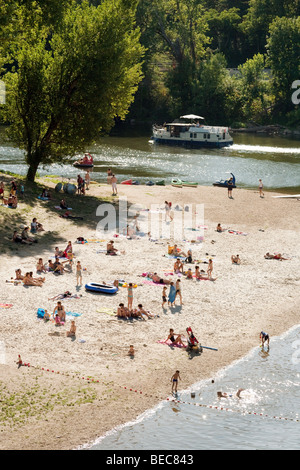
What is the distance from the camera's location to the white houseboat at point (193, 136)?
88812mm

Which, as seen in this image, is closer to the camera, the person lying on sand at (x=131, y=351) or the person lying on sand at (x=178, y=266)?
the person lying on sand at (x=131, y=351)

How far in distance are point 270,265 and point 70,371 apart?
16.8 meters

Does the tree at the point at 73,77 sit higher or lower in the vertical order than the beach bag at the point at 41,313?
higher

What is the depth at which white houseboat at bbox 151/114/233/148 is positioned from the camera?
8881 centimetres

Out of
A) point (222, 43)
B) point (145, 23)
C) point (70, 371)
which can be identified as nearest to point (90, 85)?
point (70, 371)

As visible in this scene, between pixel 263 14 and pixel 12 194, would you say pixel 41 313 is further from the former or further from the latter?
pixel 263 14

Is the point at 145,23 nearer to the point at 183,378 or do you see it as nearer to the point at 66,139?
the point at 66,139

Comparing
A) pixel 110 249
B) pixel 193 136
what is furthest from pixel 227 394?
pixel 193 136

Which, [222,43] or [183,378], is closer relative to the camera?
[183,378]

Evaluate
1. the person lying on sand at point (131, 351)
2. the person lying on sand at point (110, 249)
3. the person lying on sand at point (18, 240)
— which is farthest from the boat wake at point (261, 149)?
the person lying on sand at point (131, 351)

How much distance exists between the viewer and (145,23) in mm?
104562

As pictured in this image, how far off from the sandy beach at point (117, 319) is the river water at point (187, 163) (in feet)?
57.5

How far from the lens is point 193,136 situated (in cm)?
8975

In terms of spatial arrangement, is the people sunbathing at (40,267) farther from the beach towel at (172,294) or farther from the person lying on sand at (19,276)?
the beach towel at (172,294)
